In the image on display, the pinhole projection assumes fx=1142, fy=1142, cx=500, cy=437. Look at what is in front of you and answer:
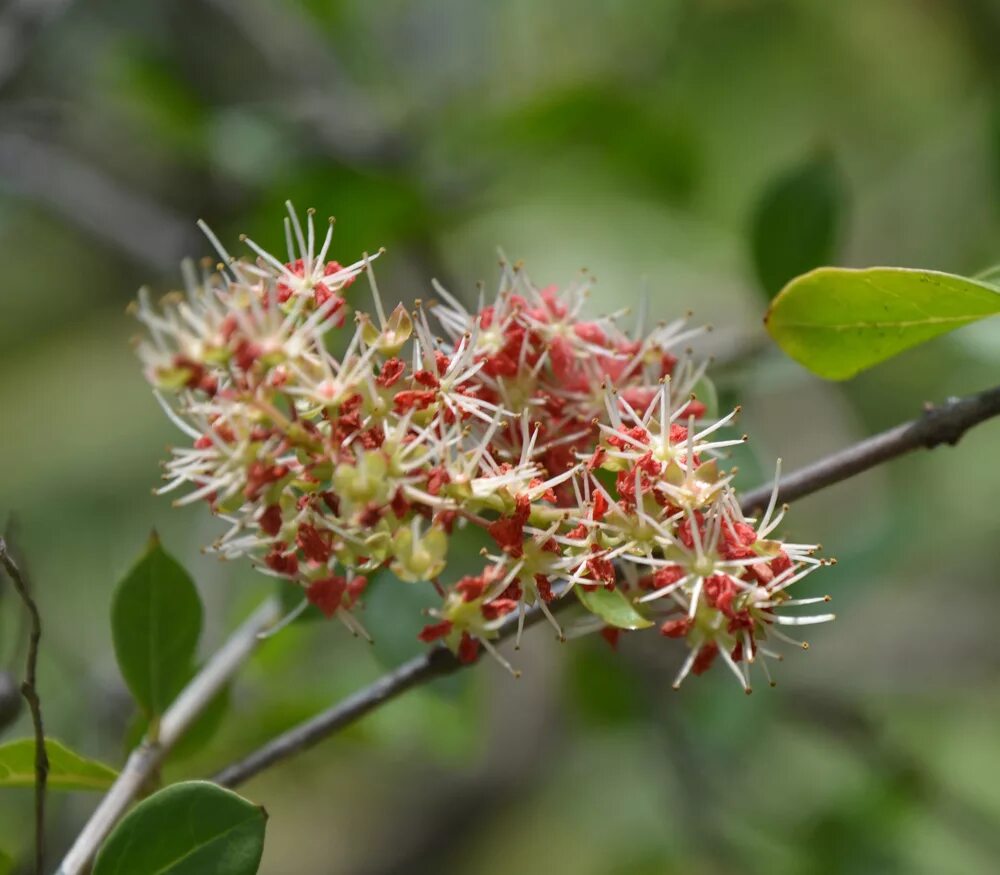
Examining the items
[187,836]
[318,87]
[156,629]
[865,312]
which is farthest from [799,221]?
[318,87]

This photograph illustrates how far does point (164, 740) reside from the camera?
123cm

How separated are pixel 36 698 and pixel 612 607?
529 mm

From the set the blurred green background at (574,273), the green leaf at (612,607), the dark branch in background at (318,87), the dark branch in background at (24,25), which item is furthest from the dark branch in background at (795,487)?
the dark branch in background at (24,25)

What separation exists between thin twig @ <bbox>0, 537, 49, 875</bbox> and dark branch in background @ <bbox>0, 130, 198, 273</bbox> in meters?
1.57

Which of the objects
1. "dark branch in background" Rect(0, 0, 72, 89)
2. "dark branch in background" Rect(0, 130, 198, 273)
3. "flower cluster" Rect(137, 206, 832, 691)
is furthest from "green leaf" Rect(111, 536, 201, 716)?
"dark branch in background" Rect(0, 0, 72, 89)

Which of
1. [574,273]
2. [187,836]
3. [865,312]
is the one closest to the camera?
[187,836]

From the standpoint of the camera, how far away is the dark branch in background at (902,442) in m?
1.11

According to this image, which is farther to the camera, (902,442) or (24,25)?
(24,25)

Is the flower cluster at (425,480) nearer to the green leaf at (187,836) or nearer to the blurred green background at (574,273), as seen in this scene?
the green leaf at (187,836)

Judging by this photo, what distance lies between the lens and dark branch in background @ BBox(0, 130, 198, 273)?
2.59m

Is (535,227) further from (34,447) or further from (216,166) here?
(34,447)

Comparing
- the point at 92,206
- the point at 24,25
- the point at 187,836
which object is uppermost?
the point at 24,25

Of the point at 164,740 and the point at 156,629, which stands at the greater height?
the point at 156,629

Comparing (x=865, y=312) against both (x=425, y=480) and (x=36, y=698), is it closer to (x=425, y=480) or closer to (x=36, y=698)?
(x=425, y=480)
